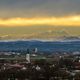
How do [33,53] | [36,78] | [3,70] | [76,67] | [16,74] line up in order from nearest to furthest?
[36,78] < [16,74] < [3,70] < [76,67] < [33,53]

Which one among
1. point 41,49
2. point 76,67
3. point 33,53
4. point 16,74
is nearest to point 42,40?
point 41,49

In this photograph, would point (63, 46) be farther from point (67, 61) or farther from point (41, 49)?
point (67, 61)

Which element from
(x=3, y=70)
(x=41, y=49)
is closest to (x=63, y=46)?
(x=41, y=49)

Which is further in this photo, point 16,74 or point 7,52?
point 7,52

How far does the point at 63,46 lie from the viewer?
5338 centimetres

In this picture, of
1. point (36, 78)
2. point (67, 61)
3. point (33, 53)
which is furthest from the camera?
point (33, 53)

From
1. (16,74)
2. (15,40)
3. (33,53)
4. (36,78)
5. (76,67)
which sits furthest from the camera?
(15,40)

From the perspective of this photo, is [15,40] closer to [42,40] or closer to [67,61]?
[42,40]

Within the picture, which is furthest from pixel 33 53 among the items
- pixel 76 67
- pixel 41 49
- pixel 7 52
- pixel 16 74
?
pixel 16 74

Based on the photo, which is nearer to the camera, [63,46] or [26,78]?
[26,78]

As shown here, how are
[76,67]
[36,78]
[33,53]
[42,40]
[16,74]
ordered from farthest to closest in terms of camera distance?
[42,40] < [33,53] < [76,67] < [16,74] < [36,78]

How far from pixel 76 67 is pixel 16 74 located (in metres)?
6.90

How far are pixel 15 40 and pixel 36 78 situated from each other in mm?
25460

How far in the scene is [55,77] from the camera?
27438 mm
